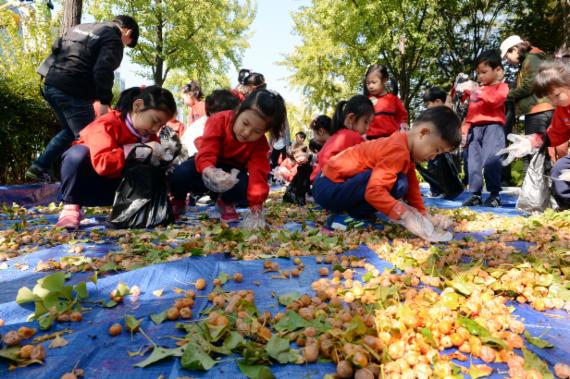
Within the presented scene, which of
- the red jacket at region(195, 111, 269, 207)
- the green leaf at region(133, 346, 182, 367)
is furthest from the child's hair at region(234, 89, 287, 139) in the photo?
the green leaf at region(133, 346, 182, 367)

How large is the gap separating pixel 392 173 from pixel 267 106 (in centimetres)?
102

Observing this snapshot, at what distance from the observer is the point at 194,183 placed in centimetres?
359

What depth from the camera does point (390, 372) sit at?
108cm

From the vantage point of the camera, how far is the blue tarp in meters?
1.11

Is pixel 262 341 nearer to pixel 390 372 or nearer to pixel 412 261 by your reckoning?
pixel 390 372

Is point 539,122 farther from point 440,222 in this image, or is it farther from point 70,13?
point 70,13

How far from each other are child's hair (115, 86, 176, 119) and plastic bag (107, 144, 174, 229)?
32cm

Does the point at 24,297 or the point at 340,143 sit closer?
the point at 24,297

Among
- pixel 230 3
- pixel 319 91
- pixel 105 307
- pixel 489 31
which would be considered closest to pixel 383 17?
pixel 489 31

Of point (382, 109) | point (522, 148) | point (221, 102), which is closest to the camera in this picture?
point (522, 148)

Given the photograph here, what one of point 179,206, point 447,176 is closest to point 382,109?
point 447,176

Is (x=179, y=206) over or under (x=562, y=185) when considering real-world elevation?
under

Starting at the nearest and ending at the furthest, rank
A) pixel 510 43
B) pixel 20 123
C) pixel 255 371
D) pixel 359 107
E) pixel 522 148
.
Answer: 1. pixel 255 371
2. pixel 359 107
3. pixel 522 148
4. pixel 510 43
5. pixel 20 123

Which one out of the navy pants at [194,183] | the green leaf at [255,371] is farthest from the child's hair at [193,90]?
the green leaf at [255,371]
